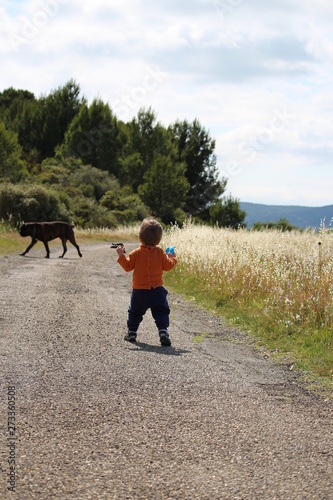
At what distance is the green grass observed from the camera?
621 centimetres

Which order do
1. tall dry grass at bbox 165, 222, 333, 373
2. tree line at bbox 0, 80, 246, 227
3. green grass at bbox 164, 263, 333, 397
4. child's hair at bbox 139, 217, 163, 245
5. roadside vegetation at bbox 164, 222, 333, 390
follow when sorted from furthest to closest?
tree line at bbox 0, 80, 246, 227, tall dry grass at bbox 165, 222, 333, 373, roadside vegetation at bbox 164, 222, 333, 390, child's hair at bbox 139, 217, 163, 245, green grass at bbox 164, 263, 333, 397

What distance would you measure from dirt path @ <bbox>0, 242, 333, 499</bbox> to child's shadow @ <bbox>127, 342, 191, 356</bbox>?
0.03 meters

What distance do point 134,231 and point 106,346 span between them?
101ft

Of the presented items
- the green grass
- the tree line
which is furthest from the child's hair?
the tree line

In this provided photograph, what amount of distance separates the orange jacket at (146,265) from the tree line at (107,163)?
25184 millimetres

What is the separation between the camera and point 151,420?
4031 mm

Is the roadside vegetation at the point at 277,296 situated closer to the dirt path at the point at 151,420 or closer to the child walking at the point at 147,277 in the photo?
the dirt path at the point at 151,420

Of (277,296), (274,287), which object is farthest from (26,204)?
(277,296)

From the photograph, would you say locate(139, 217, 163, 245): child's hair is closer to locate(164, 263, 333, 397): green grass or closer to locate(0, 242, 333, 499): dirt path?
locate(0, 242, 333, 499): dirt path

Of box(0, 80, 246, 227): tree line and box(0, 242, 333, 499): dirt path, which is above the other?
box(0, 80, 246, 227): tree line

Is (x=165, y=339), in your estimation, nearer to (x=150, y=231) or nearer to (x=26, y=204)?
(x=150, y=231)

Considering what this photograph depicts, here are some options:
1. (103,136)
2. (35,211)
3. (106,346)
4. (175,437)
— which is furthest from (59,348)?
(103,136)

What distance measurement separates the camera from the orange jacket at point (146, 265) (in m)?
7.02

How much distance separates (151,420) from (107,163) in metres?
55.1
